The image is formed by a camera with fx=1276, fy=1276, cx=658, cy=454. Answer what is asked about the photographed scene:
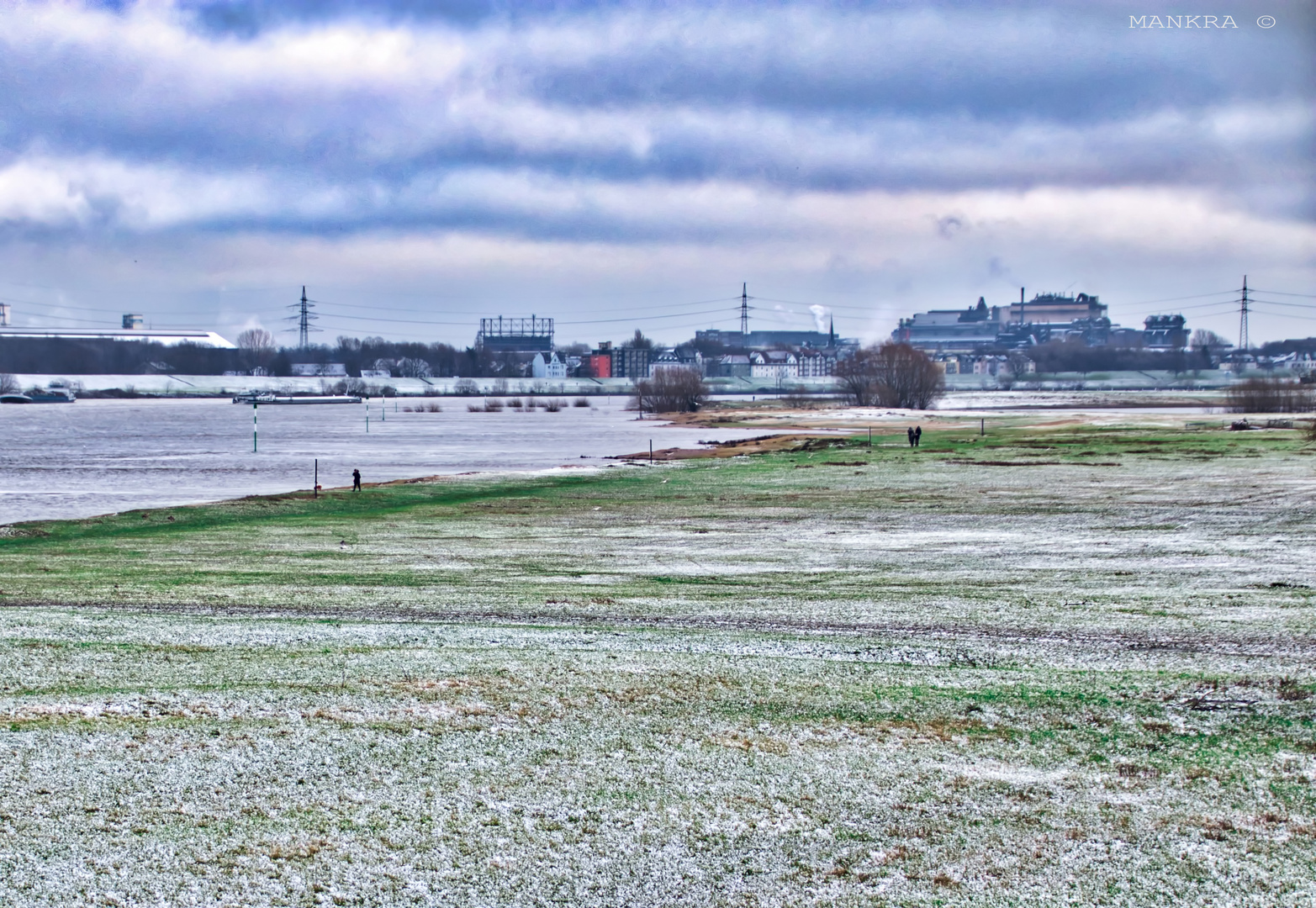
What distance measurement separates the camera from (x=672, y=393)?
409 ft

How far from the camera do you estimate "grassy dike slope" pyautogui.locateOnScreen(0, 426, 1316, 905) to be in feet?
21.4

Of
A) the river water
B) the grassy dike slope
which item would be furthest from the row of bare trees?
the grassy dike slope

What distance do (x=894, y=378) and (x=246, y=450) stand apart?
254ft

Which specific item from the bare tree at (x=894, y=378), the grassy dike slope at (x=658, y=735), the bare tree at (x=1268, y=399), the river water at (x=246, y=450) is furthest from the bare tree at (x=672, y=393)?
the grassy dike slope at (x=658, y=735)

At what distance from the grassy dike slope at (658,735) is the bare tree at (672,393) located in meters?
105

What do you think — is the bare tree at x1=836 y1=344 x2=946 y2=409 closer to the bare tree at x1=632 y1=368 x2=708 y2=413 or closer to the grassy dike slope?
the bare tree at x1=632 y1=368 x2=708 y2=413

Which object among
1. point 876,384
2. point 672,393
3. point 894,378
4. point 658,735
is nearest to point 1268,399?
point 894,378

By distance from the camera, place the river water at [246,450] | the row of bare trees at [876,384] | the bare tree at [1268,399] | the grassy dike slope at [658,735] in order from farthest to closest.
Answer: the row of bare trees at [876,384] < the bare tree at [1268,399] < the river water at [246,450] < the grassy dike slope at [658,735]

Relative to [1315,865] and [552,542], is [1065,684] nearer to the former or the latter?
[1315,865]

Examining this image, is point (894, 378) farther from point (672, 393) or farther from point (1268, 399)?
point (1268, 399)

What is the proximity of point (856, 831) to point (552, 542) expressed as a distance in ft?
55.2

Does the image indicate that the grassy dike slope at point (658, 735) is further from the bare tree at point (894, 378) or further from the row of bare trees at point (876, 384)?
the bare tree at point (894, 378)

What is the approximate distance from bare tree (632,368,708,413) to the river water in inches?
211

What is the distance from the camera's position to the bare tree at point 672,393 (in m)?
124
